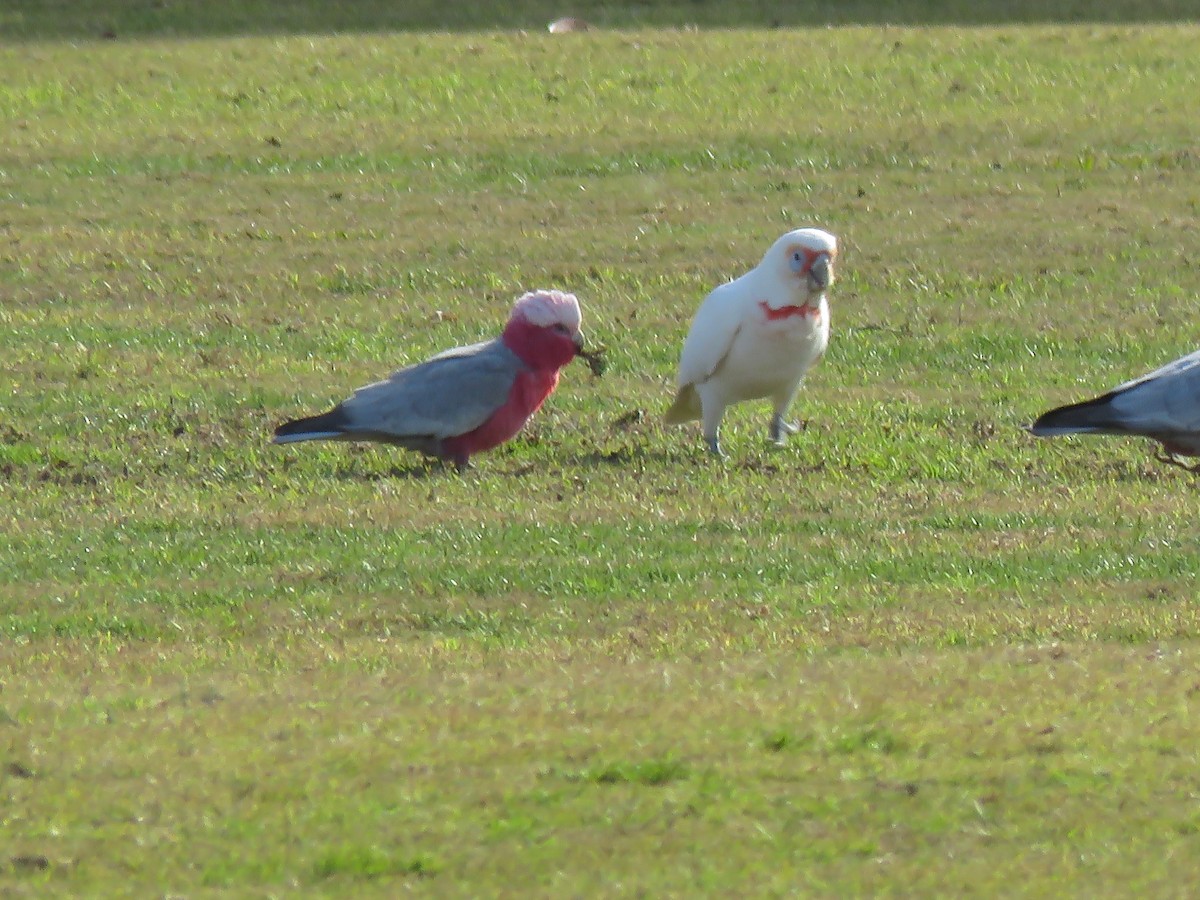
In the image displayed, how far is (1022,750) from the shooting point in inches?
199

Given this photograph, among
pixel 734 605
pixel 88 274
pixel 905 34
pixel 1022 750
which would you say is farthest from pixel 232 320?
pixel 905 34

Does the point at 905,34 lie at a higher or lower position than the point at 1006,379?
higher

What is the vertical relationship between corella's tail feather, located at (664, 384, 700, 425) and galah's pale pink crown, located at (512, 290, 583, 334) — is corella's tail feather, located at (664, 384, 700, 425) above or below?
below

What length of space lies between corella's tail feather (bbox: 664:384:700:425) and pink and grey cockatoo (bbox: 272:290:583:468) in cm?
79

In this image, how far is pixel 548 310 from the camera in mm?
9406

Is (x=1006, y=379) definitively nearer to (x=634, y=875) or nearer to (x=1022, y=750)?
(x=1022, y=750)

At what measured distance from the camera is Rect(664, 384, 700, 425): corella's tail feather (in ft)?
33.2

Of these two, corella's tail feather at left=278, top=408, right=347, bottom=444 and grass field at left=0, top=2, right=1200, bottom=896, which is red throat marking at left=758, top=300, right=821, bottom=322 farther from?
corella's tail feather at left=278, top=408, right=347, bottom=444

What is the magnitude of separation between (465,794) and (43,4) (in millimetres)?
23791

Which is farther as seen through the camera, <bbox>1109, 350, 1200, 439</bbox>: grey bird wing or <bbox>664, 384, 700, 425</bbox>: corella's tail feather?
<bbox>664, 384, 700, 425</bbox>: corella's tail feather

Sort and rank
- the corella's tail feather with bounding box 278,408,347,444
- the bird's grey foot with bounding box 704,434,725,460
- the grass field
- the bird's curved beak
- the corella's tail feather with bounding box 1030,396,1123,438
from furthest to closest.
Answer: the bird's grey foot with bounding box 704,434,725,460
the bird's curved beak
the corella's tail feather with bounding box 278,408,347,444
the corella's tail feather with bounding box 1030,396,1123,438
the grass field

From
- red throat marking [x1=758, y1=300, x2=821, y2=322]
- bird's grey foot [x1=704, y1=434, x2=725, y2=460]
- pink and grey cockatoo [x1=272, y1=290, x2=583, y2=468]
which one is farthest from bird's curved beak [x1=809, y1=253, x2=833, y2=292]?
pink and grey cockatoo [x1=272, y1=290, x2=583, y2=468]

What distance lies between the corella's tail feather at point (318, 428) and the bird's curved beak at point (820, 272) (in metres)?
2.36

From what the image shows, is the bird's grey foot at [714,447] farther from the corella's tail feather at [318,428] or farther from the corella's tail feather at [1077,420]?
the corella's tail feather at [318,428]
